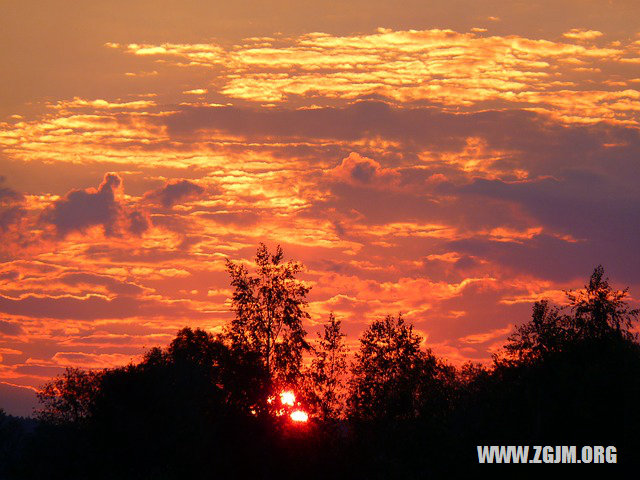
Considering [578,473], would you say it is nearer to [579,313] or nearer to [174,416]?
[174,416]

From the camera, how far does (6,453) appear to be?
13525 centimetres

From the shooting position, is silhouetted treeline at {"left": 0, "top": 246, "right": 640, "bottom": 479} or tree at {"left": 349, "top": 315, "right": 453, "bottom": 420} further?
tree at {"left": 349, "top": 315, "right": 453, "bottom": 420}

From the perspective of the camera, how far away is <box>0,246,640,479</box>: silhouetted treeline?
65.7 metres

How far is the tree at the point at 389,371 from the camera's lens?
10488 centimetres

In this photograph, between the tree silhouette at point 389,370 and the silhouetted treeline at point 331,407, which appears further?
the tree silhouette at point 389,370

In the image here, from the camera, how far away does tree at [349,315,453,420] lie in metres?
105

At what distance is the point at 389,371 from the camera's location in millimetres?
113000

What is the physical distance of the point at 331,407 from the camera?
10538 cm

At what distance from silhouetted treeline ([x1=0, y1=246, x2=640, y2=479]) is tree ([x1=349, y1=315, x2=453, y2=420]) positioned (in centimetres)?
18

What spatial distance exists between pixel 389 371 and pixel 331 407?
35.7 ft

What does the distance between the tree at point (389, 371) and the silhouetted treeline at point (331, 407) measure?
0.18 meters

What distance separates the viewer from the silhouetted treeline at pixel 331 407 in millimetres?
65688

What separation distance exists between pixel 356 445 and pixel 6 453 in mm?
73891

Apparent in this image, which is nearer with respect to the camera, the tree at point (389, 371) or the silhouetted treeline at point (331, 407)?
the silhouetted treeline at point (331, 407)
